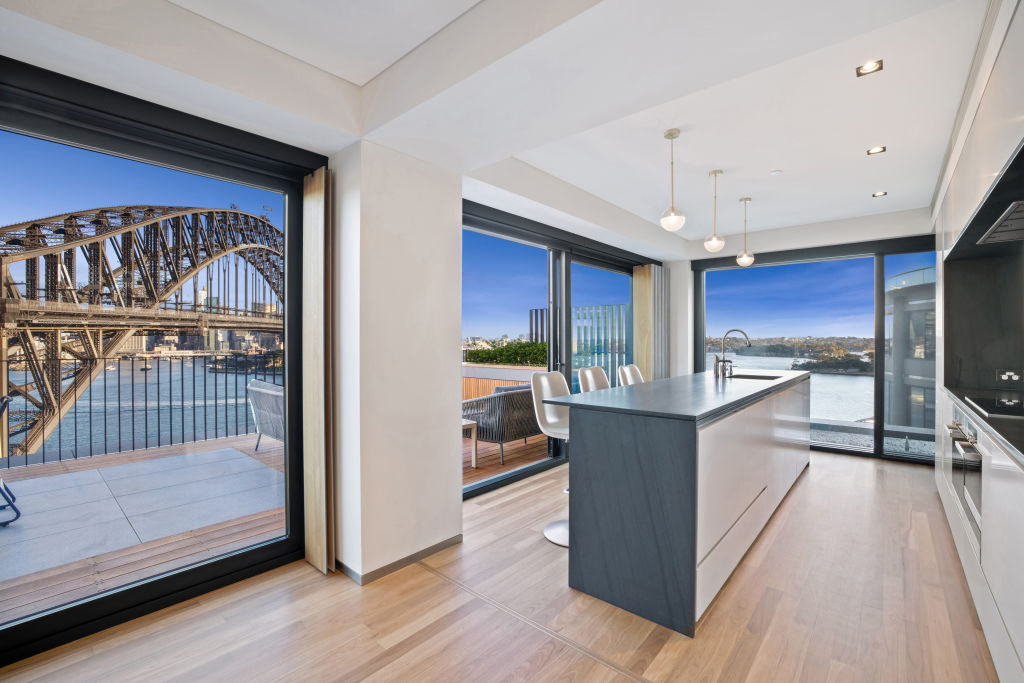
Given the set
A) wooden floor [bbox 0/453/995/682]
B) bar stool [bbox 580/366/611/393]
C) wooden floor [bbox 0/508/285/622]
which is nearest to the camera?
wooden floor [bbox 0/453/995/682]

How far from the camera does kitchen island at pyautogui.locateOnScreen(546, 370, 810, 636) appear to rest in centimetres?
193

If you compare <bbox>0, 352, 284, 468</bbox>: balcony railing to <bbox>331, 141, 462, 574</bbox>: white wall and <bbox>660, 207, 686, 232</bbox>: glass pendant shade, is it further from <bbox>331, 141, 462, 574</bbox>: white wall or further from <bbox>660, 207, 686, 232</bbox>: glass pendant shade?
<bbox>660, 207, 686, 232</bbox>: glass pendant shade

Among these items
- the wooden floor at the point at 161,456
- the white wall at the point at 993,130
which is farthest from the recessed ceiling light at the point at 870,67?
the wooden floor at the point at 161,456

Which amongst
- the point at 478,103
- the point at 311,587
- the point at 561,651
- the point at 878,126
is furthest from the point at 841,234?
the point at 311,587

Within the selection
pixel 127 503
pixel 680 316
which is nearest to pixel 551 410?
pixel 127 503

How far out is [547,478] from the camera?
412 centimetres

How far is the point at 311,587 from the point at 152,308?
1.52 metres

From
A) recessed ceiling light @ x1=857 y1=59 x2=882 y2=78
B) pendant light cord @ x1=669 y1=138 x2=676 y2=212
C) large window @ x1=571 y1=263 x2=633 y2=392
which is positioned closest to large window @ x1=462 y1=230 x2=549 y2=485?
large window @ x1=571 y1=263 x2=633 y2=392

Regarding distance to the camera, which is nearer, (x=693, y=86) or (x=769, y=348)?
(x=693, y=86)

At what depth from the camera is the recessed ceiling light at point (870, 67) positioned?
2201 mm

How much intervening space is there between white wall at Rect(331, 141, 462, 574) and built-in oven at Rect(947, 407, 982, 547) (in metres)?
2.51

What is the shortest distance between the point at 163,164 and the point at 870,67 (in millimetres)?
3353

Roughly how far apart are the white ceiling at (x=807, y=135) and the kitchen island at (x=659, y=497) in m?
1.64

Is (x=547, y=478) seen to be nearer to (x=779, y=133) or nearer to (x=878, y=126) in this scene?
(x=779, y=133)
